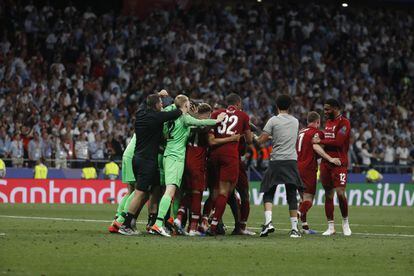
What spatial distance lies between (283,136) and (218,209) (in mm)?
1671

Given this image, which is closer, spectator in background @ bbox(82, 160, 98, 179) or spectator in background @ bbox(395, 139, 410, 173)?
spectator in background @ bbox(82, 160, 98, 179)

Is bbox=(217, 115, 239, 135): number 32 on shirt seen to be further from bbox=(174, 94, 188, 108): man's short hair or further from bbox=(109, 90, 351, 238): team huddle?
bbox=(174, 94, 188, 108): man's short hair

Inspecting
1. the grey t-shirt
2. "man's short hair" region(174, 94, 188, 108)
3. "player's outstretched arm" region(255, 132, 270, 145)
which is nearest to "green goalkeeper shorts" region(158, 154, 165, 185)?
"man's short hair" region(174, 94, 188, 108)

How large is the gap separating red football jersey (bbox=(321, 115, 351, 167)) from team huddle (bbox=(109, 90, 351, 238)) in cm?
2

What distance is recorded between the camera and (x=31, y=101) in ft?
102

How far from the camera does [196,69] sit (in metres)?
36.6

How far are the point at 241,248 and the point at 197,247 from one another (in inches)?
24.3

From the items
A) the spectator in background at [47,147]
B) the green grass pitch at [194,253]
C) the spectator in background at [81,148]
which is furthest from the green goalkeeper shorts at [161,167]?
the spectator in background at [81,148]

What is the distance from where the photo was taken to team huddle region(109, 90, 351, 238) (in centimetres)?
1552

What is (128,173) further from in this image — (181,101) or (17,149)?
(17,149)

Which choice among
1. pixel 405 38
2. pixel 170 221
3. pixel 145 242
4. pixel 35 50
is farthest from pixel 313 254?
pixel 405 38

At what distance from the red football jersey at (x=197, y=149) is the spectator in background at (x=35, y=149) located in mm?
14656

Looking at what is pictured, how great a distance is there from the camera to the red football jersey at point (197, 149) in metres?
16.0

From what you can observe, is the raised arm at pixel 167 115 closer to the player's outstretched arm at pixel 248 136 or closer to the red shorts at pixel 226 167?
the red shorts at pixel 226 167
